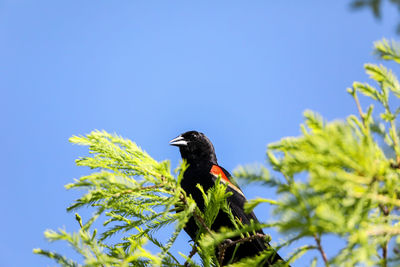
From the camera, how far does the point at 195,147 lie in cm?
445

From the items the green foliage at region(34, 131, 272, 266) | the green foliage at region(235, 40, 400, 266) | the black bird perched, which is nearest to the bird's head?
the black bird perched

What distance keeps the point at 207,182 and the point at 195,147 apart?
91 cm

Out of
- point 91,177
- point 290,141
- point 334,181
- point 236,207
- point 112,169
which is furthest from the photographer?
point 236,207

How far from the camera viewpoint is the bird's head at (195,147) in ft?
14.4

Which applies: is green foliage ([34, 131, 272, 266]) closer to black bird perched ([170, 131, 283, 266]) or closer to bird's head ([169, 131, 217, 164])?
black bird perched ([170, 131, 283, 266])

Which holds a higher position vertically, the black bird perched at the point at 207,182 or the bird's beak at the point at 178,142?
the bird's beak at the point at 178,142

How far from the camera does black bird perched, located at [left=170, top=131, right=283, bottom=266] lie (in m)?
3.13

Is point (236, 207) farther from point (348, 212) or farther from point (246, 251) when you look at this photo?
point (348, 212)

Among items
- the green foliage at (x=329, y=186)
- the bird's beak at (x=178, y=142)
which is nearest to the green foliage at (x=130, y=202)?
the green foliage at (x=329, y=186)

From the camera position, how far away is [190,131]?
4.58 meters

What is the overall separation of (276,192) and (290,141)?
0.76ft

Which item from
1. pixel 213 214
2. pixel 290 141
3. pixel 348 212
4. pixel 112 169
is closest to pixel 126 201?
pixel 112 169

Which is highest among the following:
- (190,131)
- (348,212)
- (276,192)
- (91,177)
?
(190,131)

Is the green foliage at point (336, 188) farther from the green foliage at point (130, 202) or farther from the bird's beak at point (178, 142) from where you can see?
the bird's beak at point (178, 142)
